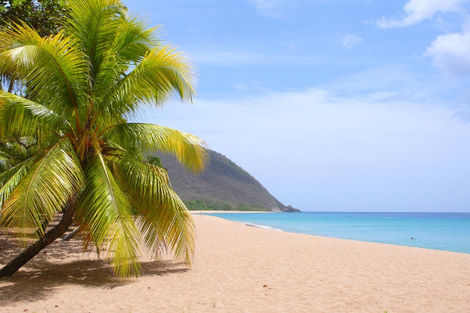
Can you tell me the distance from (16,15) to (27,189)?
6826mm

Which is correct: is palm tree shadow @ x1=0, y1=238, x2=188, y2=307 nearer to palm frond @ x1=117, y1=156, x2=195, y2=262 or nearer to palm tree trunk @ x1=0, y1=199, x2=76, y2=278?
palm tree trunk @ x1=0, y1=199, x2=76, y2=278

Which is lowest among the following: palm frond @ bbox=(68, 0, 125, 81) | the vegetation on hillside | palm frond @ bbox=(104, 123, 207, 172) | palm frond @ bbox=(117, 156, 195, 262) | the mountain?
palm frond @ bbox=(117, 156, 195, 262)

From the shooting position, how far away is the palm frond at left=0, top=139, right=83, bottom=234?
239 inches

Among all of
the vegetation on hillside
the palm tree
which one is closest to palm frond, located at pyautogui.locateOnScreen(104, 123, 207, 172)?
the palm tree

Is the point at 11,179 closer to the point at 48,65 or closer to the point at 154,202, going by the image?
the point at 48,65

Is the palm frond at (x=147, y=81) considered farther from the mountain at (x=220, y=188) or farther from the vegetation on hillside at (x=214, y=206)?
the mountain at (x=220, y=188)

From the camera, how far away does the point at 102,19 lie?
773 centimetres

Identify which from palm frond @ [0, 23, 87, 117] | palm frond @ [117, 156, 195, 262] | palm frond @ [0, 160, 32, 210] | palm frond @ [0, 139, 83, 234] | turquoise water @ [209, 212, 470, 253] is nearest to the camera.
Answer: palm frond @ [0, 139, 83, 234]

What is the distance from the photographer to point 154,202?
7.80m

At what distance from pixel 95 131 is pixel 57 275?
317 cm

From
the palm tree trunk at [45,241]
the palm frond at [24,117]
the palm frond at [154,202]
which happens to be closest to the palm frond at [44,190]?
the palm frond at [24,117]

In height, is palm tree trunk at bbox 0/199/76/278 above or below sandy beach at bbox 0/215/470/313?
above

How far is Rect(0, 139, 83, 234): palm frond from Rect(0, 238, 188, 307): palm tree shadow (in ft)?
3.89

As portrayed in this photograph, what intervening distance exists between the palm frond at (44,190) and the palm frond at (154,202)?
1.02 metres
